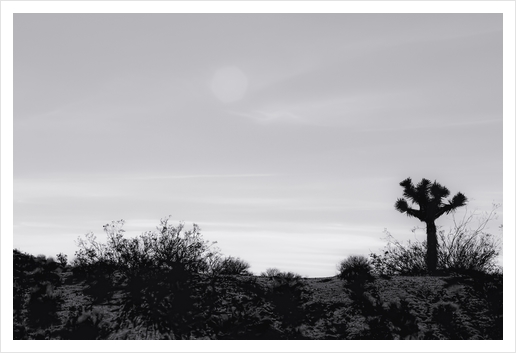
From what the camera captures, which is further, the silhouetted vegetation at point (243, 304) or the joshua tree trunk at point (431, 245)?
the joshua tree trunk at point (431, 245)

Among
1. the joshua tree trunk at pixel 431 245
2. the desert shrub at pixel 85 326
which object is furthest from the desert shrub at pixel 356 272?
the desert shrub at pixel 85 326

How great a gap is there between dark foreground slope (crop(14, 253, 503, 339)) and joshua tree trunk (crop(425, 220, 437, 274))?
5707 mm

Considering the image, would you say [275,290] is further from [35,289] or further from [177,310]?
[35,289]

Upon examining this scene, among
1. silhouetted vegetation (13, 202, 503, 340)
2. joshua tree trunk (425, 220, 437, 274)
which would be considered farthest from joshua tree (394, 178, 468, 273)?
silhouetted vegetation (13, 202, 503, 340)

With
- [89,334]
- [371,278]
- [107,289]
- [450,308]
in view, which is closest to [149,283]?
[107,289]

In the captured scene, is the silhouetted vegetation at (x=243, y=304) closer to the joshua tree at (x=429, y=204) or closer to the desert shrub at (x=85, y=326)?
the desert shrub at (x=85, y=326)

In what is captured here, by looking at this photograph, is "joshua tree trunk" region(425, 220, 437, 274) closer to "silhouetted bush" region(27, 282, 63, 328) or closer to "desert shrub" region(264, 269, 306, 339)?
"desert shrub" region(264, 269, 306, 339)

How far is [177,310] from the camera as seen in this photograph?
1620 cm

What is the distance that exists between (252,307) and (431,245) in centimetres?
1112

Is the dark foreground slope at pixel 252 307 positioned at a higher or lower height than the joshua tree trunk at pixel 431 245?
lower

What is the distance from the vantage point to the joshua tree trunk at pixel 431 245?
24891 mm

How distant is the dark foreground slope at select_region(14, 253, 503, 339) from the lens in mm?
15273

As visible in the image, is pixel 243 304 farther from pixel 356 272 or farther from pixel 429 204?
pixel 429 204

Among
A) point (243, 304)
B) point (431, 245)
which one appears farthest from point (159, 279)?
point (431, 245)
